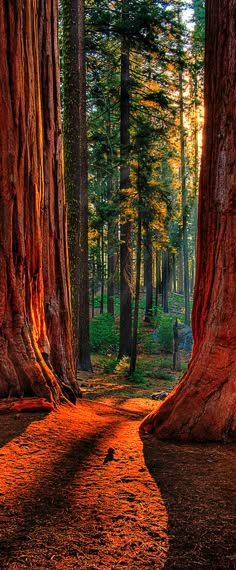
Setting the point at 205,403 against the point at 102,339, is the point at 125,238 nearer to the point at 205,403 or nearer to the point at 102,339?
the point at 102,339

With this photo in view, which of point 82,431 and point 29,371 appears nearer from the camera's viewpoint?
point 82,431

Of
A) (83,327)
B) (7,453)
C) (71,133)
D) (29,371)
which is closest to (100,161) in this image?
(83,327)

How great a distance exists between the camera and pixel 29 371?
433cm

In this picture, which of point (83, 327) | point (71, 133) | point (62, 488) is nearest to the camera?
point (62, 488)

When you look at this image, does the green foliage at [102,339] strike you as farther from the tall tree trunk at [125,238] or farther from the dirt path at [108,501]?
the dirt path at [108,501]

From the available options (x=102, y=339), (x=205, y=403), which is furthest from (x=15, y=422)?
(x=102, y=339)

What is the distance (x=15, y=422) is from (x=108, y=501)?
150 cm

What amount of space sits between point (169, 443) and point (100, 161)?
14243 millimetres

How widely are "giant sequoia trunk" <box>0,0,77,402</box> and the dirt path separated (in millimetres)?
735

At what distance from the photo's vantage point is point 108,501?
250 cm

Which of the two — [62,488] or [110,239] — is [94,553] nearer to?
[62,488]

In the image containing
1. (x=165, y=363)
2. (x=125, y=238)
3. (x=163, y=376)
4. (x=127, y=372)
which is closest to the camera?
(x=127, y=372)

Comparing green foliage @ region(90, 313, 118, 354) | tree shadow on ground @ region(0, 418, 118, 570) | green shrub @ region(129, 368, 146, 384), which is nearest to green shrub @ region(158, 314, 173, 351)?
green foliage @ region(90, 313, 118, 354)

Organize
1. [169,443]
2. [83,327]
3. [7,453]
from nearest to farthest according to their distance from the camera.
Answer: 1. [7,453]
2. [169,443]
3. [83,327]
